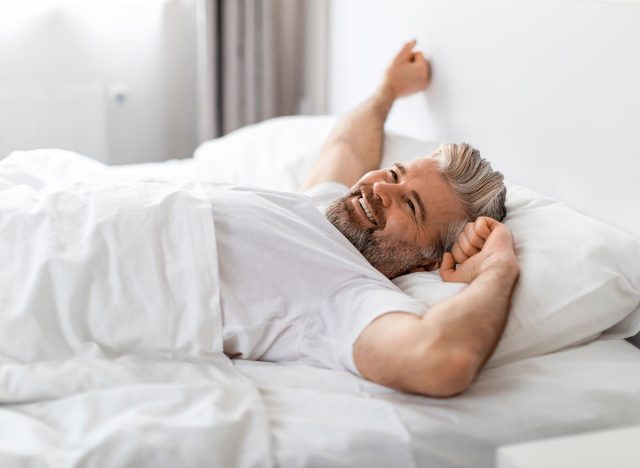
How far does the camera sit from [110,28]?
3.15 meters

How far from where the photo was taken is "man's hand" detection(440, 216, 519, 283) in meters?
1.38

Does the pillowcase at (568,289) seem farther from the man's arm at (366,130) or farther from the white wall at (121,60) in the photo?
the white wall at (121,60)

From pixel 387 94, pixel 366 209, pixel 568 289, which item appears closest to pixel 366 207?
pixel 366 209

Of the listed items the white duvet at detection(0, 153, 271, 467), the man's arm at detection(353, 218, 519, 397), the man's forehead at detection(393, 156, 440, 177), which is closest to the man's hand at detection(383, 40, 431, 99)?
the man's forehead at detection(393, 156, 440, 177)

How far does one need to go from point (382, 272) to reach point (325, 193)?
1.16 ft

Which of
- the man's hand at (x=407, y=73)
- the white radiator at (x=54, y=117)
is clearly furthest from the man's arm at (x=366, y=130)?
the white radiator at (x=54, y=117)

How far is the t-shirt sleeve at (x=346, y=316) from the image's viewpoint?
4.24 ft

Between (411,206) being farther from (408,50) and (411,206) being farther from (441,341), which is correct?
(408,50)

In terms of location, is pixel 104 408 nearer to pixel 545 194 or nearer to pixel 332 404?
pixel 332 404

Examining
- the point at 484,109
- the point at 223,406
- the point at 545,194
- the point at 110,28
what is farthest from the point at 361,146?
the point at 110,28

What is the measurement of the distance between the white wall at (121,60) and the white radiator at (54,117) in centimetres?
2

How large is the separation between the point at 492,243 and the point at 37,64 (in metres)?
2.24

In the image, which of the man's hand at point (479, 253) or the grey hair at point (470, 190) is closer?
the man's hand at point (479, 253)

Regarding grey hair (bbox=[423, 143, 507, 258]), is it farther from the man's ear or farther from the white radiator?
the white radiator
